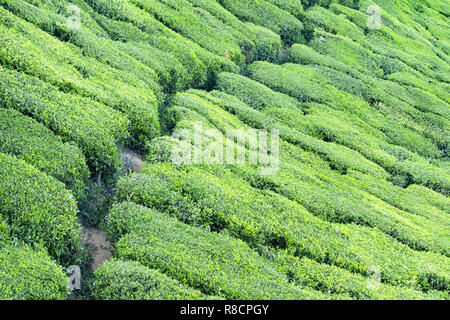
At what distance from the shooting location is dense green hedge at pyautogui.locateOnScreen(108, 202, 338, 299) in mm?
9508

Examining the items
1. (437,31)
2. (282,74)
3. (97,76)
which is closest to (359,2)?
(437,31)

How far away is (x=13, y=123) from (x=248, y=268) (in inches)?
263

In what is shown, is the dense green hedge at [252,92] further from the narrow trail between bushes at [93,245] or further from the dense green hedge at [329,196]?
the narrow trail between bushes at [93,245]

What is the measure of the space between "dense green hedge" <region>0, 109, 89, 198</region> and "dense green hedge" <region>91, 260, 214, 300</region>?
283cm

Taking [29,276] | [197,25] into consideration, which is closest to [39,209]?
[29,276]

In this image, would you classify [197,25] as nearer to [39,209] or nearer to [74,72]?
[74,72]

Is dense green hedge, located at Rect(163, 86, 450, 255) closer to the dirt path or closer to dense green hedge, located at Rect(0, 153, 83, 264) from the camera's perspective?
the dirt path

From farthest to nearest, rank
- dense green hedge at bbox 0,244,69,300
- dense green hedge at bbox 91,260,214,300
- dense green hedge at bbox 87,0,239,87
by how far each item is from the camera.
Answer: dense green hedge at bbox 87,0,239,87, dense green hedge at bbox 91,260,214,300, dense green hedge at bbox 0,244,69,300

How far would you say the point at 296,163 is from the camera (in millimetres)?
16734

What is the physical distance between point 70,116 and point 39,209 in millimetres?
3839

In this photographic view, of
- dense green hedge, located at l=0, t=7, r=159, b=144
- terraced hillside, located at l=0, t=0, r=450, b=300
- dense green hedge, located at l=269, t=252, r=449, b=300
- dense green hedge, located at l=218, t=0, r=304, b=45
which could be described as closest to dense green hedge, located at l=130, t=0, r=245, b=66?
terraced hillside, located at l=0, t=0, r=450, b=300

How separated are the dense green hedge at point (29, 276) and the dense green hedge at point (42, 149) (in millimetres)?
2481

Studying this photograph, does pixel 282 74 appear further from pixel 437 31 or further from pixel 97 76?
pixel 437 31
